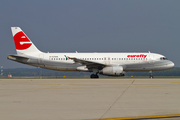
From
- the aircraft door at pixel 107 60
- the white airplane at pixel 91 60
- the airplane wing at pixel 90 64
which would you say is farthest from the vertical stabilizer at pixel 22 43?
the aircraft door at pixel 107 60

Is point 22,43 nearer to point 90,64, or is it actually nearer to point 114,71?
point 90,64

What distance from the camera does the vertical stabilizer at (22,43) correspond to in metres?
35.9

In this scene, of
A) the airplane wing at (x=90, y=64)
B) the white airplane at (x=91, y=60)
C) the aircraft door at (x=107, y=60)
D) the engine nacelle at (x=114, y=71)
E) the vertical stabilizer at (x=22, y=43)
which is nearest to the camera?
the engine nacelle at (x=114, y=71)

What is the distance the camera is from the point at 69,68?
34750 mm

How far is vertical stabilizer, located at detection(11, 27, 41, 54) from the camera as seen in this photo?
1412 inches

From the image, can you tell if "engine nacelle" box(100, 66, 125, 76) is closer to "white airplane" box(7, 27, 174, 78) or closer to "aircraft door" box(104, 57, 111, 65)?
"white airplane" box(7, 27, 174, 78)

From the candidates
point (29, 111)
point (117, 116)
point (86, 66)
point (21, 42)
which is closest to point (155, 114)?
point (117, 116)

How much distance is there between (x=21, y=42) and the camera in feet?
118

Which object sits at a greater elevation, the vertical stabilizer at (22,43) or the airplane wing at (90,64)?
the vertical stabilizer at (22,43)

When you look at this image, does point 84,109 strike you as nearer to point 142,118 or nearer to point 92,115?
point 92,115

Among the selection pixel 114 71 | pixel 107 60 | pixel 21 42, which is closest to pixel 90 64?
pixel 107 60

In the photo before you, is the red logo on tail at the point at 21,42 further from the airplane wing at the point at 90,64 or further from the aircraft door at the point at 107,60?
the aircraft door at the point at 107,60

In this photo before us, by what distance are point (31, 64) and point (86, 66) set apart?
8534mm

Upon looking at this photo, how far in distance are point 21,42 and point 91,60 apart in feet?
36.4
